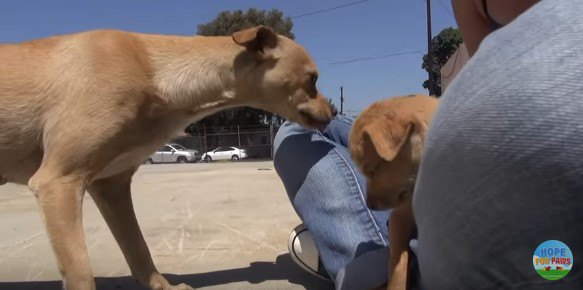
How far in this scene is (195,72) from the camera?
2.94 meters

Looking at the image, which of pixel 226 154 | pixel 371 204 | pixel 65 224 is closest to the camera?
pixel 371 204

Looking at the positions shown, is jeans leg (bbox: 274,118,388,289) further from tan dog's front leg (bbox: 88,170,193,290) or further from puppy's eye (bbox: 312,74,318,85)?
tan dog's front leg (bbox: 88,170,193,290)

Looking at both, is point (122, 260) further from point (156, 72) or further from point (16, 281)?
point (156, 72)

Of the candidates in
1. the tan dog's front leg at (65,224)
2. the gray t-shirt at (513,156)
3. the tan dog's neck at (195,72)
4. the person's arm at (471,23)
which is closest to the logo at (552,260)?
the gray t-shirt at (513,156)

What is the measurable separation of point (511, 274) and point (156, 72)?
2.40 meters

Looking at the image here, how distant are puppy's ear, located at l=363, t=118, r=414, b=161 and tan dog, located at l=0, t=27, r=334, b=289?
131 cm

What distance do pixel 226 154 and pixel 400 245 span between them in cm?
3384

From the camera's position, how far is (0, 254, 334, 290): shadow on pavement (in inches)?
113

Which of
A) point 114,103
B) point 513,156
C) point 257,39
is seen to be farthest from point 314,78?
point 513,156

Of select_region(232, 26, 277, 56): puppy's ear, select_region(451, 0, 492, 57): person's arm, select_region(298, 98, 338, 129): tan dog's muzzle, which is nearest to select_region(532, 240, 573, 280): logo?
select_region(451, 0, 492, 57): person's arm

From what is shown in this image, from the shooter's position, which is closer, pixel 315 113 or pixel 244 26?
pixel 315 113

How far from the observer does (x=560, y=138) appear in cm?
66

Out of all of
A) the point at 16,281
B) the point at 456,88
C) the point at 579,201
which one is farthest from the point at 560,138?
the point at 16,281

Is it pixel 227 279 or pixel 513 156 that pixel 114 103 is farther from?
pixel 513 156
